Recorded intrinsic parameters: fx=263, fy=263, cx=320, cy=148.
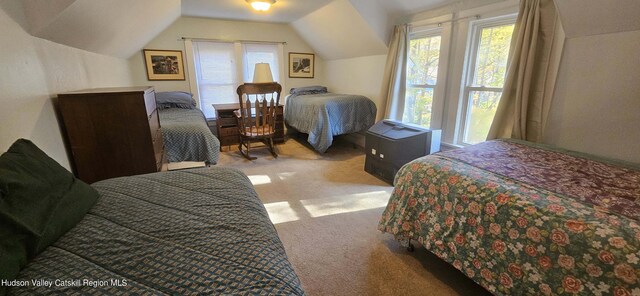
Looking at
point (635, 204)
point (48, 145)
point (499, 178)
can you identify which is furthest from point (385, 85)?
point (48, 145)

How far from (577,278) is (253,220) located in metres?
1.22

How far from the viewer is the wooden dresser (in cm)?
156

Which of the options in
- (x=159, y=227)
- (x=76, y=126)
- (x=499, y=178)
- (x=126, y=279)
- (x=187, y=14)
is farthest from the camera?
(x=187, y=14)

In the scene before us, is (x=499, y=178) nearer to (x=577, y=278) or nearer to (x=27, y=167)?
(x=577, y=278)

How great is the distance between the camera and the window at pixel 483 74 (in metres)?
2.46

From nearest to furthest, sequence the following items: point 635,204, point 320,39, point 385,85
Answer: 1. point 635,204
2. point 385,85
3. point 320,39

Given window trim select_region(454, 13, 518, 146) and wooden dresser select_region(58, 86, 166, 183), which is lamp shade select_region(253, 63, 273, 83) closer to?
wooden dresser select_region(58, 86, 166, 183)

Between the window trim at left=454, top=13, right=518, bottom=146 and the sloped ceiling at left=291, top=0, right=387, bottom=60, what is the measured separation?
115 cm

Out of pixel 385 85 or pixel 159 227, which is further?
pixel 385 85

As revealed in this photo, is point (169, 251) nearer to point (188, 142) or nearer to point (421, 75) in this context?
point (188, 142)

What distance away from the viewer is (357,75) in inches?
171

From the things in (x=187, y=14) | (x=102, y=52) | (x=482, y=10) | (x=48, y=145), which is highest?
(x=187, y=14)

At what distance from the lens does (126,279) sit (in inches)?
26.5

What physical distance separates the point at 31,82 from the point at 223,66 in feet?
11.0
